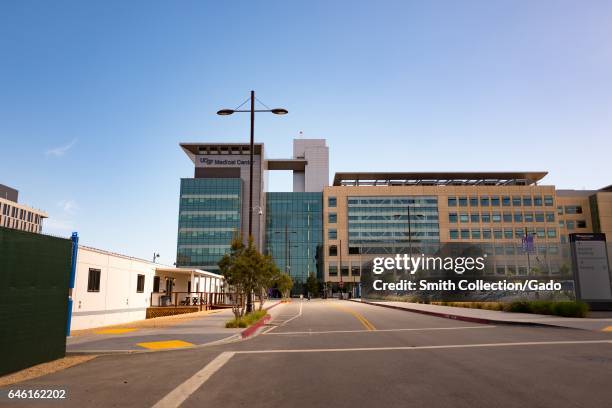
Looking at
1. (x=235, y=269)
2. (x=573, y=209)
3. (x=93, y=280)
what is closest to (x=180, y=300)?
(x=93, y=280)

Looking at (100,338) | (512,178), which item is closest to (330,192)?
(512,178)

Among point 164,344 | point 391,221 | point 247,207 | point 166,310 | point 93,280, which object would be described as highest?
point 247,207

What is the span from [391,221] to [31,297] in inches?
4501

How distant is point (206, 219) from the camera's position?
116m

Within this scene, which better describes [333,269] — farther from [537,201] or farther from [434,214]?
[537,201]

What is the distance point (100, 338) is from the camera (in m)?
14.9

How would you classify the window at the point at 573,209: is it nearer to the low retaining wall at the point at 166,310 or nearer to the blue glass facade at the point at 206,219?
the blue glass facade at the point at 206,219

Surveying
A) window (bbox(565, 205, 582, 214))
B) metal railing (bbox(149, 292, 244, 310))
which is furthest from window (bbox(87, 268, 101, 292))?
window (bbox(565, 205, 582, 214))

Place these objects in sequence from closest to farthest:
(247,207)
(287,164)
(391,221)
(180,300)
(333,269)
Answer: (180,300) → (333,269) → (391,221) → (247,207) → (287,164)

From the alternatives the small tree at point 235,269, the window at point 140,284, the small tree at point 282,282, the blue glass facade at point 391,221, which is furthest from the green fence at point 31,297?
the blue glass facade at point 391,221

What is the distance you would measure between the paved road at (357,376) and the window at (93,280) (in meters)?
10.4

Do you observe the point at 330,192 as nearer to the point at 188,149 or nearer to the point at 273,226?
the point at 273,226

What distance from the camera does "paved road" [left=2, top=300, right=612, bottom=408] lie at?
6469 millimetres

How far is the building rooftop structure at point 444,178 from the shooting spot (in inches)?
4749
